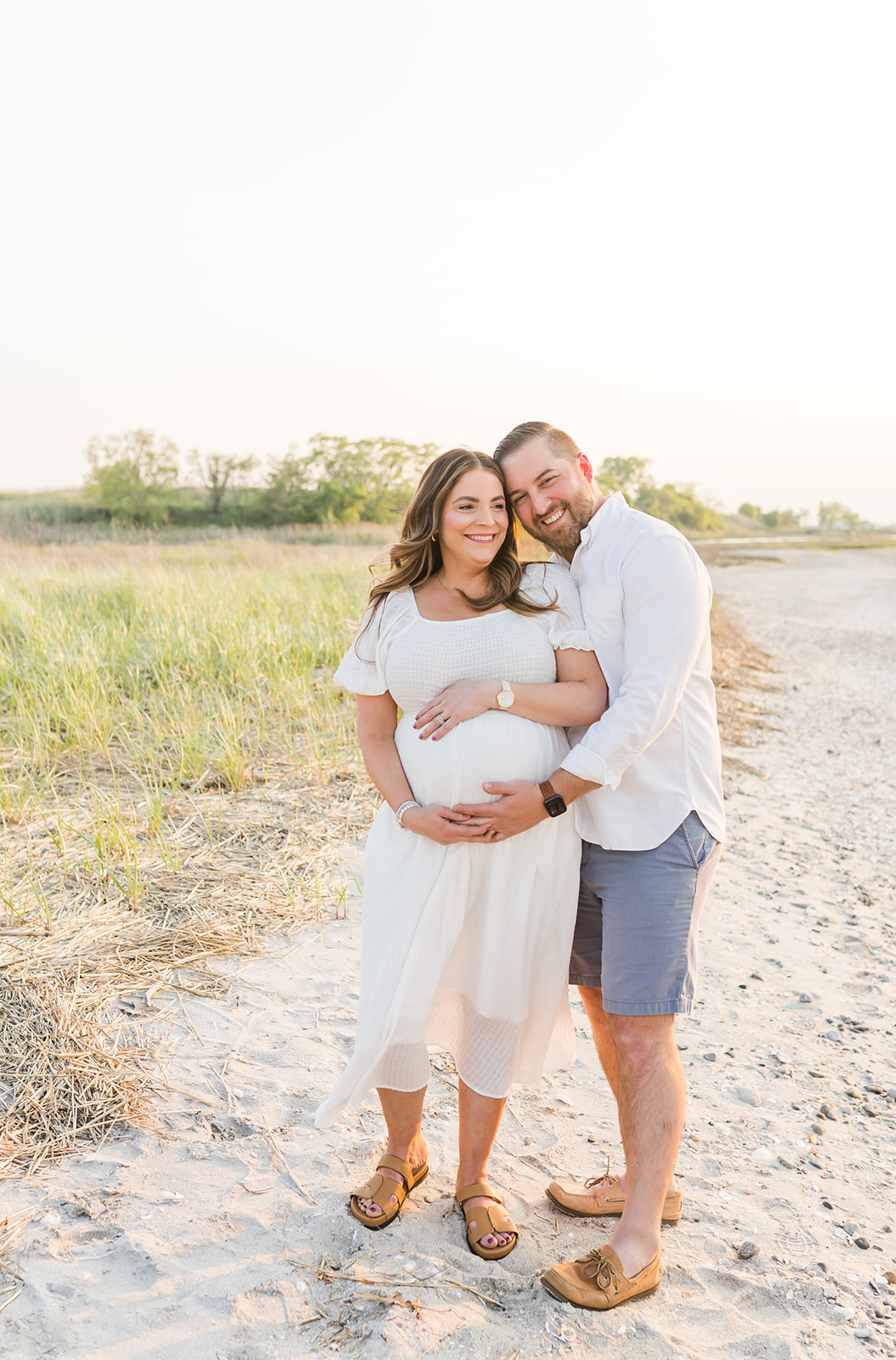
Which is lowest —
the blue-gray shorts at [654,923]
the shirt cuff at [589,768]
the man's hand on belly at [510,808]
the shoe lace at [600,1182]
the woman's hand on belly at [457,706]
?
the shoe lace at [600,1182]

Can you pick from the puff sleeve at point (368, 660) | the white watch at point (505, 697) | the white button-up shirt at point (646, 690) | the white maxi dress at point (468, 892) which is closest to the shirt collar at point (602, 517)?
the white button-up shirt at point (646, 690)

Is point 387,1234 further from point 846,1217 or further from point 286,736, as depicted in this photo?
point 286,736

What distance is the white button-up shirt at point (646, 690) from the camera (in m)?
2.32

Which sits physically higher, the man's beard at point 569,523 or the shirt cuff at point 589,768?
the man's beard at point 569,523

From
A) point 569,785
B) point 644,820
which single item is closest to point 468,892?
point 569,785

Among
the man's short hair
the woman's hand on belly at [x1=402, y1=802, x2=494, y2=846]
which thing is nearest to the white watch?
the woman's hand on belly at [x1=402, y1=802, x2=494, y2=846]

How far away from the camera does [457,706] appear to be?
2422mm

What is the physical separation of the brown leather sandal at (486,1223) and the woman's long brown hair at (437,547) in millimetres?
1672

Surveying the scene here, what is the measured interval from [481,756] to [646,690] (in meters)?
0.47

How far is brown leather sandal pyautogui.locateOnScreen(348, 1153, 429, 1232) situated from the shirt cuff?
4.27 feet

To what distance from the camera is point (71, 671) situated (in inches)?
279

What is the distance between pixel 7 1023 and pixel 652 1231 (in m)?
2.22

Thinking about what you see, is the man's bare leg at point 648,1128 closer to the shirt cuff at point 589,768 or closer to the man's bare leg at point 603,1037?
the man's bare leg at point 603,1037

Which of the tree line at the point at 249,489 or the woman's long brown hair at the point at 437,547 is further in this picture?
the tree line at the point at 249,489
